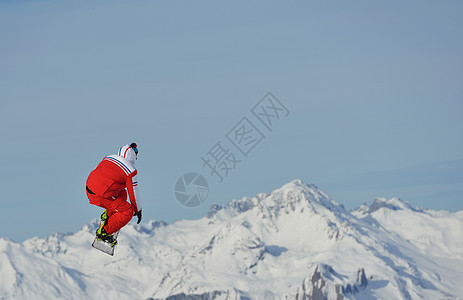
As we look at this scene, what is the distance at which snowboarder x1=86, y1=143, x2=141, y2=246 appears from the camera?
34.0 metres

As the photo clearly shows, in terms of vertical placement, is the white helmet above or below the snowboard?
above

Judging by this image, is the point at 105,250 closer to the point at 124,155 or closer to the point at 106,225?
the point at 106,225

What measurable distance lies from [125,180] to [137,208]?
125 centimetres

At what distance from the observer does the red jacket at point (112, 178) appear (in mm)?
34000

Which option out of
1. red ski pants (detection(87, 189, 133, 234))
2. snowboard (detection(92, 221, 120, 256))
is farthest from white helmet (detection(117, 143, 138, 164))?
snowboard (detection(92, 221, 120, 256))

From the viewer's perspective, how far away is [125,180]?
3412 cm

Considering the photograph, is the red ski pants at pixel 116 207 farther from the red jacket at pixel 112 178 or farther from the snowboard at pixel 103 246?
the snowboard at pixel 103 246

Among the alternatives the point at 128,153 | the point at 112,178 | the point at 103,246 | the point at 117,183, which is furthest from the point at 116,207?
the point at 128,153

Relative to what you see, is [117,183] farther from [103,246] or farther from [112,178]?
[103,246]


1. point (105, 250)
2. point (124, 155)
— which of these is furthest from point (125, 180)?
point (105, 250)

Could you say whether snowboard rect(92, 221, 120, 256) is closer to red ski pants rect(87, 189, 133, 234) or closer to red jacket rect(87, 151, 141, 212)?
red ski pants rect(87, 189, 133, 234)

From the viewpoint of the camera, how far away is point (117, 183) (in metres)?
34.5

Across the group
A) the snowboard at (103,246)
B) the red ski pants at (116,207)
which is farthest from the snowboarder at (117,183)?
the snowboard at (103,246)

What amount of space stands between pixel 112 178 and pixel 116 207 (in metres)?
1.46
